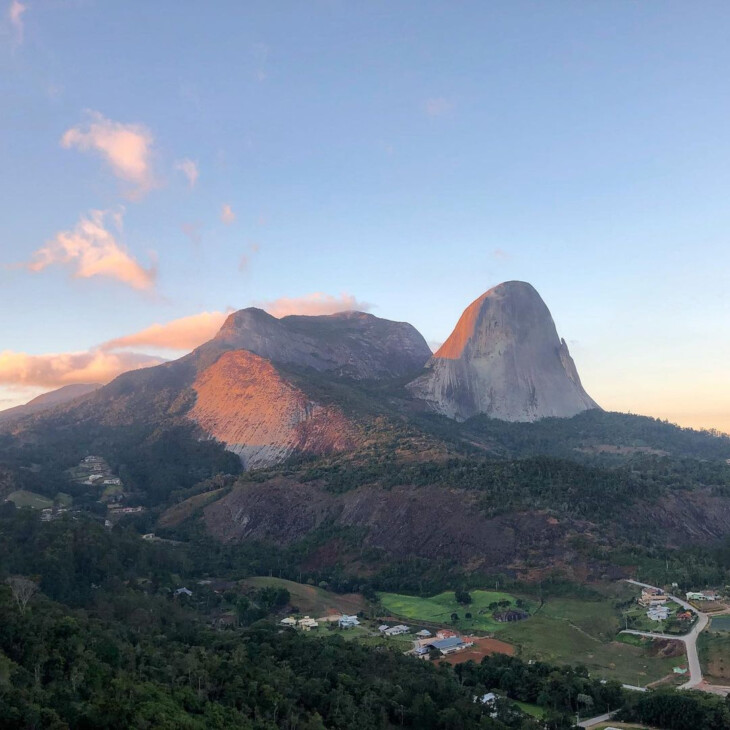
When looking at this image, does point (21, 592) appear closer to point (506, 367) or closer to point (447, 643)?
point (447, 643)

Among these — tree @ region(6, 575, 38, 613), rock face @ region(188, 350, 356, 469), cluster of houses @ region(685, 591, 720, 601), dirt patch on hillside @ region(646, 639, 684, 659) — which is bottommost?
dirt patch on hillside @ region(646, 639, 684, 659)

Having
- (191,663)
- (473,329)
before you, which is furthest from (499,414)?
(191,663)

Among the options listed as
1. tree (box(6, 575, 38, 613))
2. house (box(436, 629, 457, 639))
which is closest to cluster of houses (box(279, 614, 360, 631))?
house (box(436, 629, 457, 639))

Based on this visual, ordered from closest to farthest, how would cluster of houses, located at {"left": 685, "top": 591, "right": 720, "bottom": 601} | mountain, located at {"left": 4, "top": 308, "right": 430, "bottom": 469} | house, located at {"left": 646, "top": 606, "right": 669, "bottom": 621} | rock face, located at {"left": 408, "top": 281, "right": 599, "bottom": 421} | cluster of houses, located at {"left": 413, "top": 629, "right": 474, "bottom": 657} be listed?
cluster of houses, located at {"left": 413, "top": 629, "right": 474, "bottom": 657} → house, located at {"left": 646, "top": 606, "right": 669, "bottom": 621} → cluster of houses, located at {"left": 685, "top": 591, "right": 720, "bottom": 601} → mountain, located at {"left": 4, "top": 308, "right": 430, "bottom": 469} → rock face, located at {"left": 408, "top": 281, "right": 599, "bottom": 421}

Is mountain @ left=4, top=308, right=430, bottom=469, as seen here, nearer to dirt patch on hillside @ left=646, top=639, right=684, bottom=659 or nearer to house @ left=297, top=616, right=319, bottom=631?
house @ left=297, top=616, right=319, bottom=631

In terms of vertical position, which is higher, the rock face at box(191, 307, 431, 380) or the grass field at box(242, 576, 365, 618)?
the rock face at box(191, 307, 431, 380)

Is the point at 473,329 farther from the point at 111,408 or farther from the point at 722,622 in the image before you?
the point at 722,622
